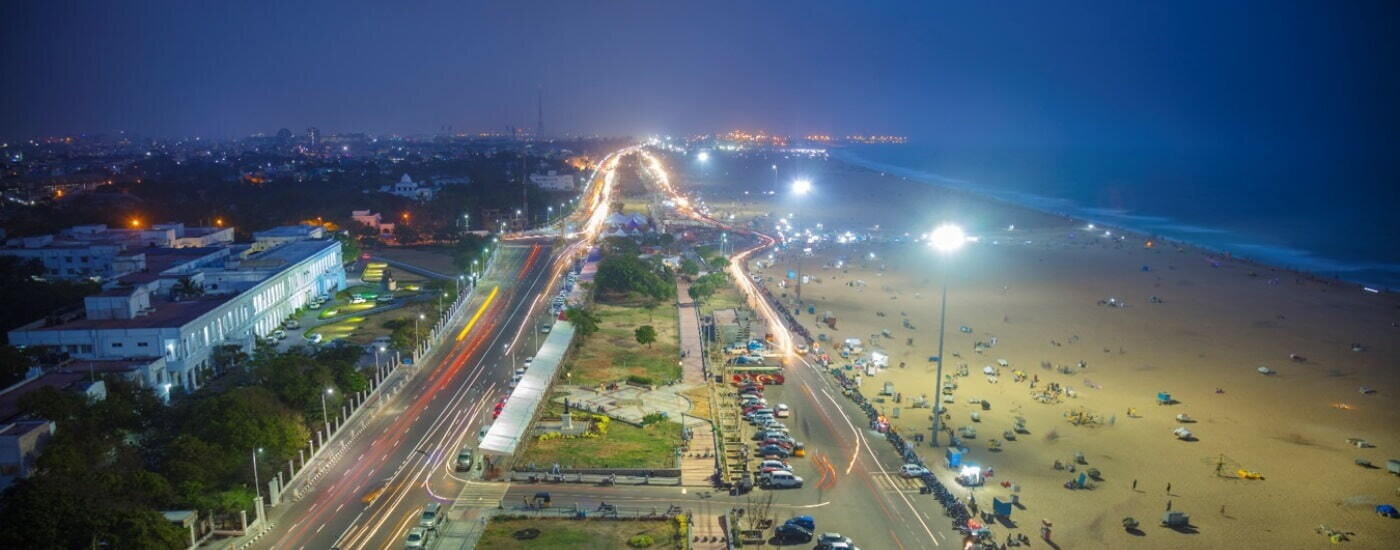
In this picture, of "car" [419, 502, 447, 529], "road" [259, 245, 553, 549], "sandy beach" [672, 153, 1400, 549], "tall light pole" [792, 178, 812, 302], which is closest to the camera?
"car" [419, 502, 447, 529]

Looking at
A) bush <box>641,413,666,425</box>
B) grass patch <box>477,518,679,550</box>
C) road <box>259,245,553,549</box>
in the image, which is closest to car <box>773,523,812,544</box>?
grass patch <box>477,518,679,550</box>

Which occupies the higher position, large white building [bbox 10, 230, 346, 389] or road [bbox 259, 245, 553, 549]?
large white building [bbox 10, 230, 346, 389]

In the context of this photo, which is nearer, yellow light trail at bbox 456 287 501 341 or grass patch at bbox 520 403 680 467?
grass patch at bbox 520 403 680 467

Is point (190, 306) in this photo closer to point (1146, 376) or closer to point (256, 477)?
point (256, 477)

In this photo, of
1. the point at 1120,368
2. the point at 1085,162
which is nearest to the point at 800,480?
Result: the point at 1120,368

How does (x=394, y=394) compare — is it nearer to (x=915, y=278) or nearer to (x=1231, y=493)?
(x=1231, y=493)

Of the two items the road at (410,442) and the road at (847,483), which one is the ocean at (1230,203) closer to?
the road at (847,483)

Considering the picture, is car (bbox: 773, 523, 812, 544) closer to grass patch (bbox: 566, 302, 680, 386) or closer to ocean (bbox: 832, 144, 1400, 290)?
grass patch (bbox: 566, 302, 680, 386)
